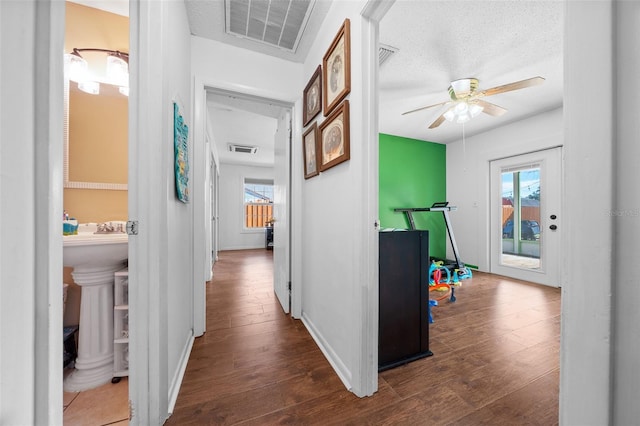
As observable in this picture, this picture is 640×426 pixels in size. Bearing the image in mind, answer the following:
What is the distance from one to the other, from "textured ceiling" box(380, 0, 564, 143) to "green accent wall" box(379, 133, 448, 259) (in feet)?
4.10

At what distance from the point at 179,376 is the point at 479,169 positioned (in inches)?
197

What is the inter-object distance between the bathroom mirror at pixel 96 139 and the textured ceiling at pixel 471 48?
84.6 inches

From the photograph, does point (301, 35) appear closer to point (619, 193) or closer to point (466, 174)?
point (619, 193)

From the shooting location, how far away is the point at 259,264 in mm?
4559

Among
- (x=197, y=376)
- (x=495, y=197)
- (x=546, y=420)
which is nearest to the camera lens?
(x=546, y=420)

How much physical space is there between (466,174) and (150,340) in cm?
506

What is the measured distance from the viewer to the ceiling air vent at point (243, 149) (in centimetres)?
486

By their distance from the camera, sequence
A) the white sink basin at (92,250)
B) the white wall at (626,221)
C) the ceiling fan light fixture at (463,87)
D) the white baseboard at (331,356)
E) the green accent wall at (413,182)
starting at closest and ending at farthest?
the white wall at (626,221), the white sink basin at (92,250), the white baseboard at (331,356), the ceiling fan light fixture at (463,87), the green accent wall at (413,182)

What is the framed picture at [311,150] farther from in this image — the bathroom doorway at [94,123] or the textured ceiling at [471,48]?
the bathroom doorway at [94,123]

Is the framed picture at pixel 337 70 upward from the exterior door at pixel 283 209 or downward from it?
upward

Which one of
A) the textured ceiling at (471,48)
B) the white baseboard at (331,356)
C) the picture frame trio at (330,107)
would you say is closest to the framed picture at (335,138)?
the picture frame trio at (330,107)

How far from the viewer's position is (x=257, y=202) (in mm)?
6840

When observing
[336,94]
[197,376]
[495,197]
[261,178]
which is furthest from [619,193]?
[261,178]

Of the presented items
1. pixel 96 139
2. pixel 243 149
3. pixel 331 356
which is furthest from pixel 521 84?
pixel 243 149
